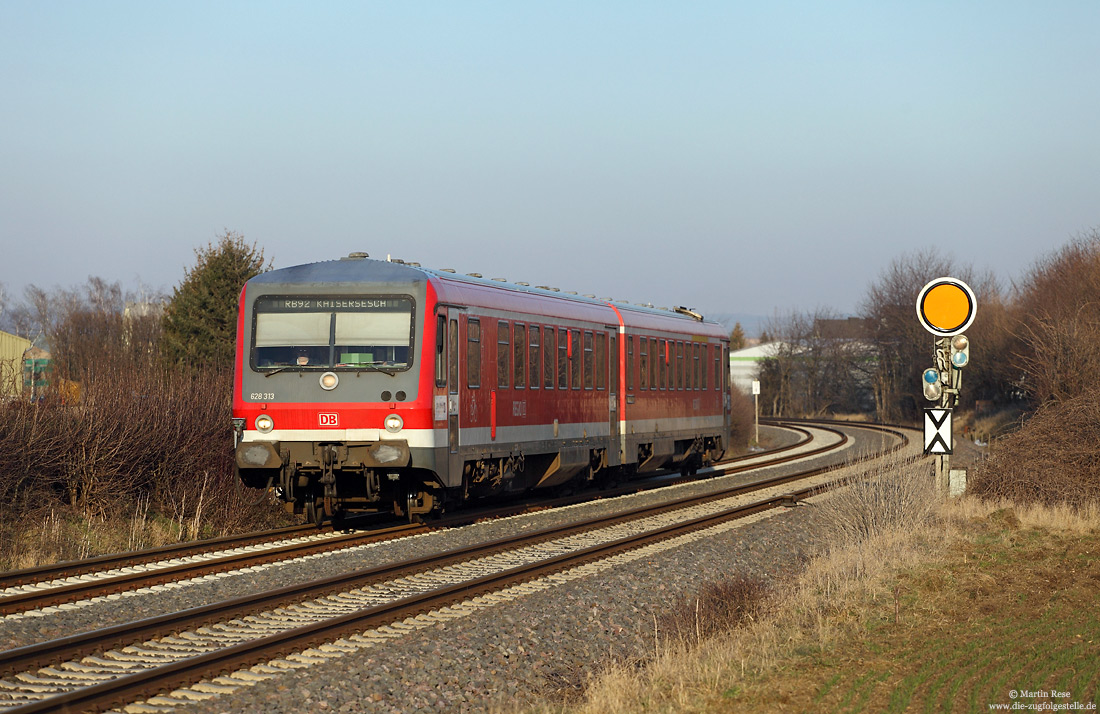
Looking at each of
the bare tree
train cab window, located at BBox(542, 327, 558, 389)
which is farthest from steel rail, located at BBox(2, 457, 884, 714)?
the bare tree

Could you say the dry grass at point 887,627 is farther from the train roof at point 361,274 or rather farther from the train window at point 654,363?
the train window at point 654,363

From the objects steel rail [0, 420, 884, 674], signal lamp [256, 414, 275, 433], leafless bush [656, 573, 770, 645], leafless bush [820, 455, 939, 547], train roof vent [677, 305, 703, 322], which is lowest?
leafless bush [656, 573, 770, 645]

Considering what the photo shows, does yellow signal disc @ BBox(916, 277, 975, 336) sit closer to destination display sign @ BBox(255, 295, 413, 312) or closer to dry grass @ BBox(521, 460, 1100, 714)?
dry grass @ BBox(521, 460, 1100, 714)

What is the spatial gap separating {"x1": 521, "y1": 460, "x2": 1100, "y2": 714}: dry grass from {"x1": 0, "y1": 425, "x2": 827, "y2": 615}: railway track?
5142 millimetres

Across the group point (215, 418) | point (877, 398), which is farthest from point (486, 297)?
point (877, 398)

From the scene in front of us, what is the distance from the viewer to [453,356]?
49.9 feet

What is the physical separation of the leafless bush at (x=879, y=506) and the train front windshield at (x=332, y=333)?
5.81m

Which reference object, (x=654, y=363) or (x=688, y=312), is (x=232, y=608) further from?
(x=688, y=312)

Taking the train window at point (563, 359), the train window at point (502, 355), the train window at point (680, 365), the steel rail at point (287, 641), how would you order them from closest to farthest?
1. the steel rail at point (287, 641)
2. the train window at point (502, 355)
3. the train window at point (563, 359)
4. the train window at point (680, 365)

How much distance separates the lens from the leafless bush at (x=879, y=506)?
46.4ft

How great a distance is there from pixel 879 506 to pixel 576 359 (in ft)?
20.6

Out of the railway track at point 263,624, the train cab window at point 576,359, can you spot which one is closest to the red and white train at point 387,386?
the train cab window at point 576,359

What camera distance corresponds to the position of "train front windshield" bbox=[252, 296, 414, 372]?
47.6 ft

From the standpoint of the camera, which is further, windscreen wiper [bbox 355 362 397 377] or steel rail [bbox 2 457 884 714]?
windscreen wiper [bbox 355 362 397 377]
